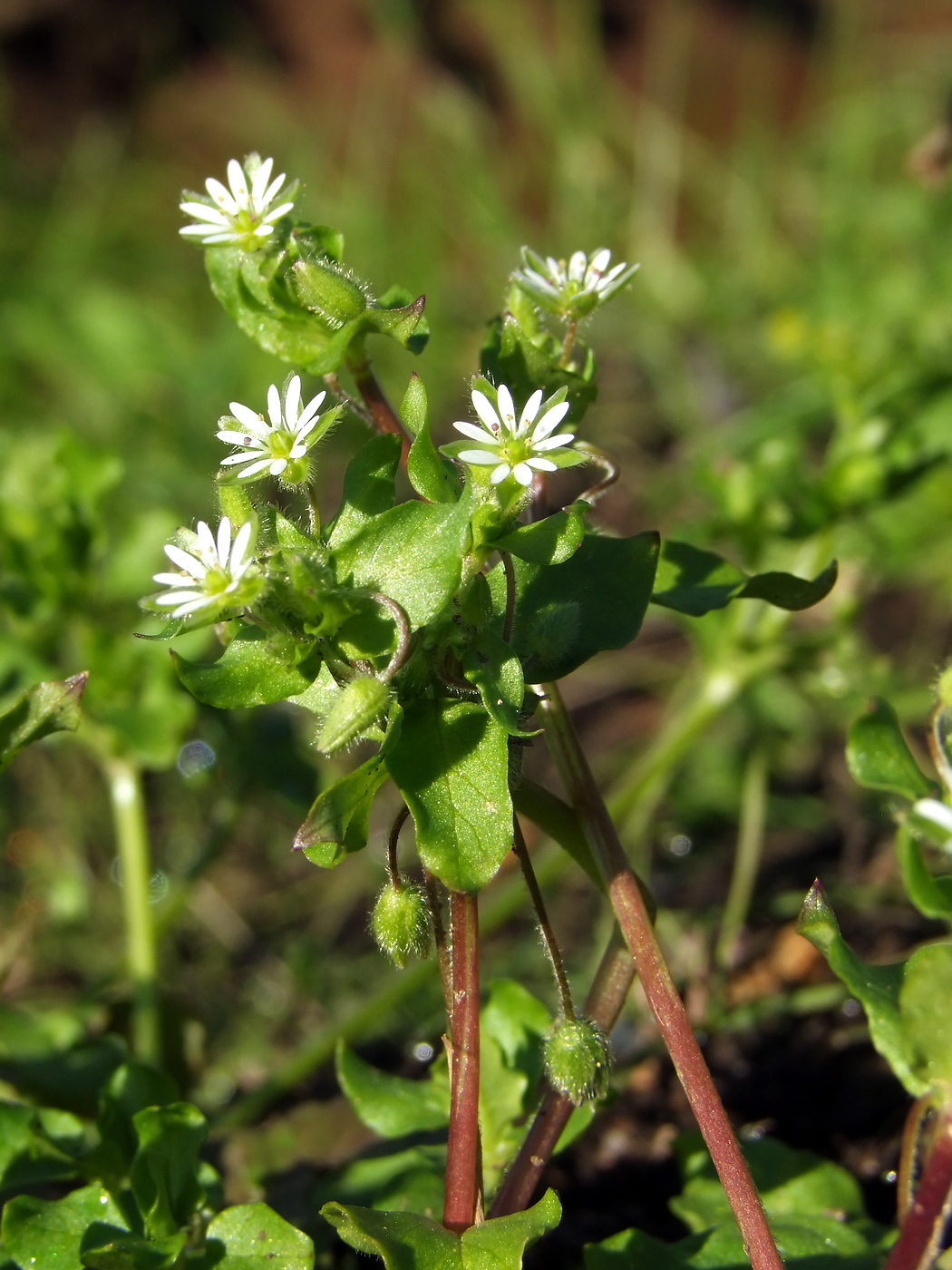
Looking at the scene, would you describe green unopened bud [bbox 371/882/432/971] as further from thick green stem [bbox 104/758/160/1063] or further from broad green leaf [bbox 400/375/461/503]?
thick green stem [bbox 104/758/160/1063]

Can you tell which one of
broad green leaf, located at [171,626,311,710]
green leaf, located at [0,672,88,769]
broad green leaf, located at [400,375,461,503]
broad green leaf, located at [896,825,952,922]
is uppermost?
broad green leaf, located at [400,375,461,503]

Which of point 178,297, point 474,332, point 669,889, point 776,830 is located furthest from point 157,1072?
point 178,297

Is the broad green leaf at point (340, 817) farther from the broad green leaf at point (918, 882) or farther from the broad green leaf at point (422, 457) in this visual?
the broad green leaf at point (918, 882)

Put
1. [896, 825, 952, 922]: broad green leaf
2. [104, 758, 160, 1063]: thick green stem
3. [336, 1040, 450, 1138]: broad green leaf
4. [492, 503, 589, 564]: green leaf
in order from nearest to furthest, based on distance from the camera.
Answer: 1. [896, 825, 952, 922]: broad green leaf
2. [492, 503, 589, 564]: green leaf
3. [336, 1040, 450, 1138]: broad green leaf
4. [104, 758, 160, 1063]: thick green stem

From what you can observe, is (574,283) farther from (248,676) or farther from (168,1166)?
(168,1166)

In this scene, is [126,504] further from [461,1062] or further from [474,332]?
[461,1062]

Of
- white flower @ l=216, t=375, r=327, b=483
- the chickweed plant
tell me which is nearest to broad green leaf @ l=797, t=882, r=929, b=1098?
the chickweed plant
